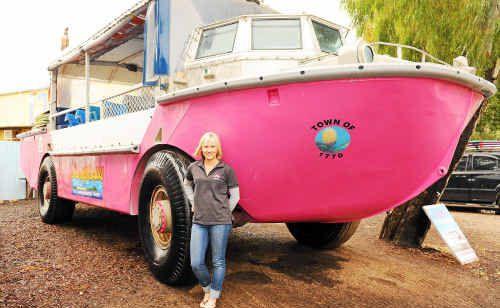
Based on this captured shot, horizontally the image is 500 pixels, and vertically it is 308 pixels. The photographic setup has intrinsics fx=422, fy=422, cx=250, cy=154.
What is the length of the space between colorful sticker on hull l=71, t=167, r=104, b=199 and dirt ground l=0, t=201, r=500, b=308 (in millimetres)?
615

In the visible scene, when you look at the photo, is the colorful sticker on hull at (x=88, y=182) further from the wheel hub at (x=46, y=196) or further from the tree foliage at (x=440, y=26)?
the tree foliage at (x=440, y=26)

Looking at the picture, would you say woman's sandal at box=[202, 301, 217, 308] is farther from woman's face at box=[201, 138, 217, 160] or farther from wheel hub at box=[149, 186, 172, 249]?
woman's face at box=[201, 138, 217, 160]

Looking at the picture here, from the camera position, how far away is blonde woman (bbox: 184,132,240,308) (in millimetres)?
3033

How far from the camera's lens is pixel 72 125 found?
6121 mm

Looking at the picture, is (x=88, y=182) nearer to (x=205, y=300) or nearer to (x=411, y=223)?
(x=205, y=300)

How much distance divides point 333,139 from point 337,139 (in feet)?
0.08

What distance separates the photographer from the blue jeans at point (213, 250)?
3047mm

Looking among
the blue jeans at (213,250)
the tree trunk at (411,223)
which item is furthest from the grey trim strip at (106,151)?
the tree trunk at (411,223)

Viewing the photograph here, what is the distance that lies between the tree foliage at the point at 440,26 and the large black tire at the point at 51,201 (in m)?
8.00

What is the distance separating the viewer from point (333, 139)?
8.93 ft

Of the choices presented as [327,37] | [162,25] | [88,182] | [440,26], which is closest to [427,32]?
[440,26]

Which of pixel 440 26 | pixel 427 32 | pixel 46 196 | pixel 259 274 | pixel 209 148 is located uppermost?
pixel 440 26

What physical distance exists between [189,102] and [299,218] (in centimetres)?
125

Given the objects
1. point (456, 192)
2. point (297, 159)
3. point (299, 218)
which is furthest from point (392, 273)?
point (456, 192)
